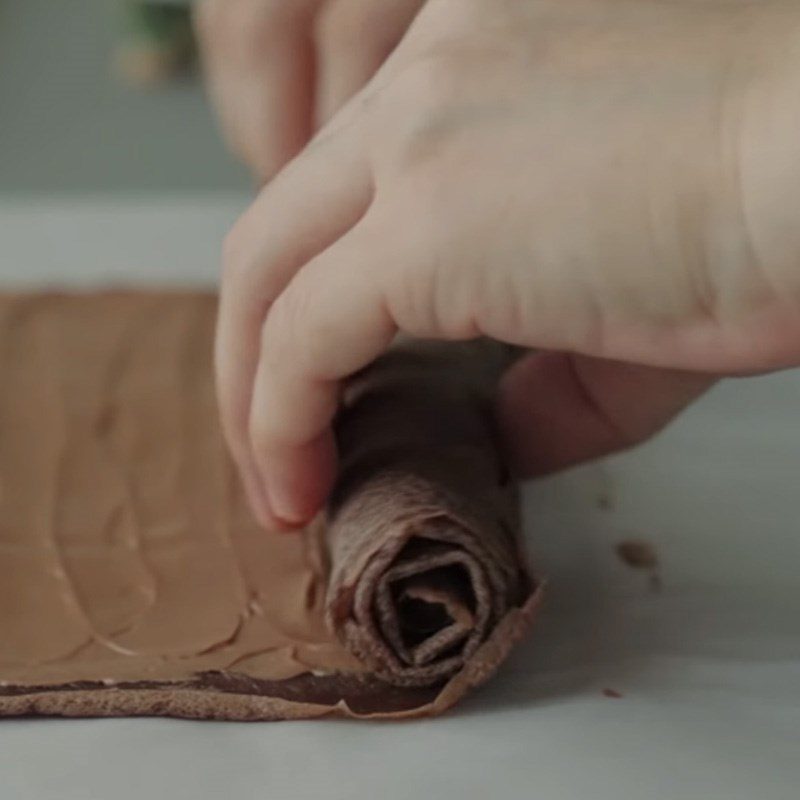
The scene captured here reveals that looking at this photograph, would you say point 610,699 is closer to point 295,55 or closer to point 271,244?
point 271,244

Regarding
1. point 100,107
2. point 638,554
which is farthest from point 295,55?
point 100,107

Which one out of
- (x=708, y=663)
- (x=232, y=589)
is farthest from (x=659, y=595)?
(x=232, y=589)

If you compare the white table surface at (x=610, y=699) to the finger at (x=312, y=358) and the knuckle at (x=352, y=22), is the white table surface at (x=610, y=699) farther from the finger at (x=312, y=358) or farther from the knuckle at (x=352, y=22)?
the knuckle at (x=352, y=22)

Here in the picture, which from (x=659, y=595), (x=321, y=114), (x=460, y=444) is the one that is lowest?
(x=659, y=595)

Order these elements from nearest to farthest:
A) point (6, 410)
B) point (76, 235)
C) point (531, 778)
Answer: point (531, 778)
point (6, 410)
point (76, 235)

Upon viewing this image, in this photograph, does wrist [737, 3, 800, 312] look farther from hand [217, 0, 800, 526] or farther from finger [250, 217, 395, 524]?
finger [250, 217, 395, 524]

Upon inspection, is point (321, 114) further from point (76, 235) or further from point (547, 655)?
point (76, 235)
